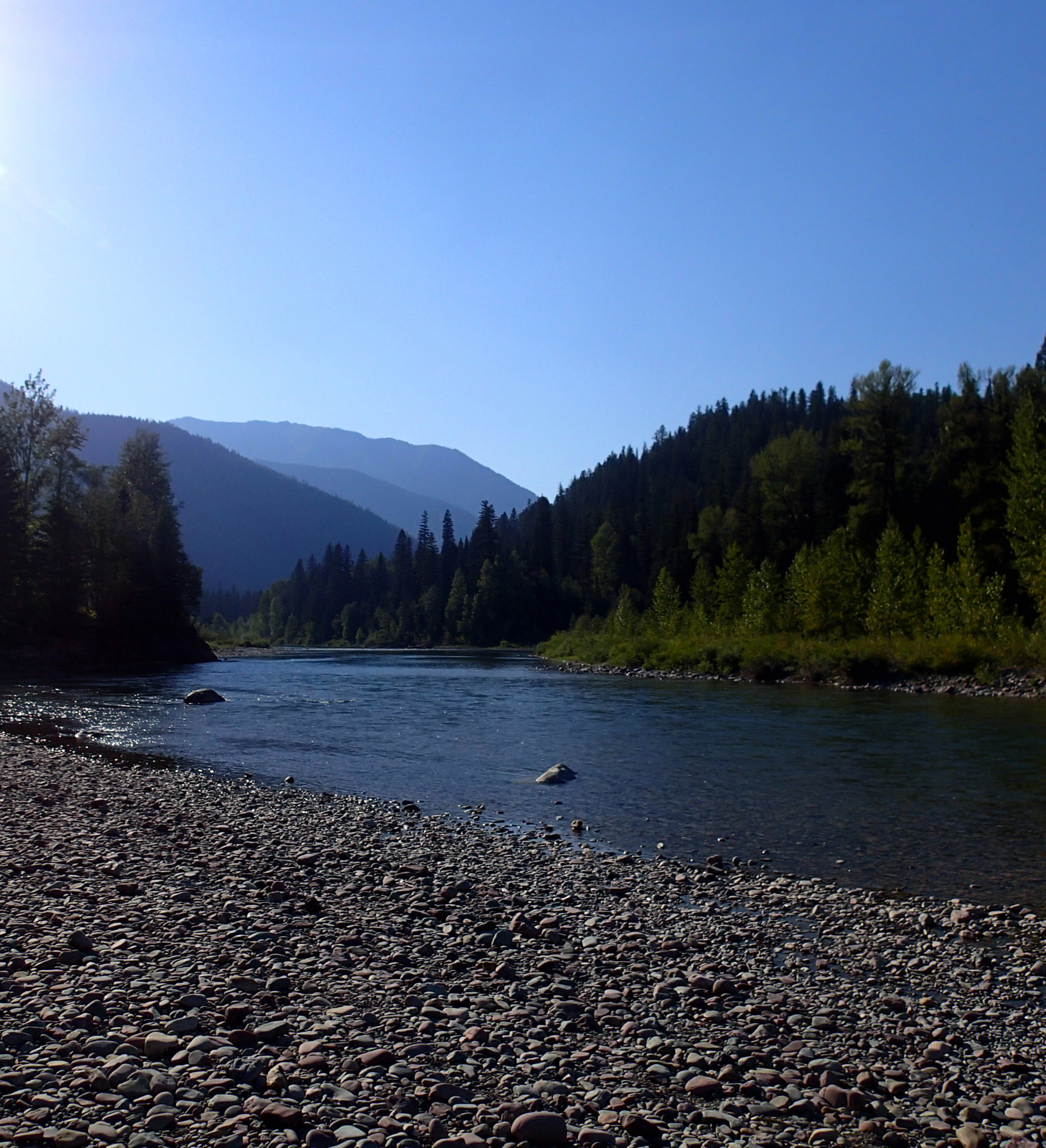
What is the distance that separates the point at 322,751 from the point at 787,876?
16414mm

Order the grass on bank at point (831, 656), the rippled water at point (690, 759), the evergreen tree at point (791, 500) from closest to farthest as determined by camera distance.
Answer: the rippled water at point (690, 759) → the grass on bank at point (831, 656) → the evergreen tree at point (791, 500)

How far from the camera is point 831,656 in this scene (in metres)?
55.1

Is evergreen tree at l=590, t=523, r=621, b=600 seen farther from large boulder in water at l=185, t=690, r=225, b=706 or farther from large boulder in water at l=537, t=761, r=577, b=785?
large boulder in water at l=537, t=761, r=577, b=785

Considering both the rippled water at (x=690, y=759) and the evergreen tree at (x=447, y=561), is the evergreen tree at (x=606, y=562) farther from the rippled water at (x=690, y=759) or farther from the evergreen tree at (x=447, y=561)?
the rippled water at (x=690, y=759)

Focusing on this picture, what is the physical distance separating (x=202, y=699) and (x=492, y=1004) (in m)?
35.4

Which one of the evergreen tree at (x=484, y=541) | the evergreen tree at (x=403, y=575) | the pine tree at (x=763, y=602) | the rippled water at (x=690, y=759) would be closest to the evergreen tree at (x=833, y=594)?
the pine tree at (x=763, y=602)

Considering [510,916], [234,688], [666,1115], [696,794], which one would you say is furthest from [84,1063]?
[234,688]

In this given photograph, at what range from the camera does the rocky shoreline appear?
1716 inches

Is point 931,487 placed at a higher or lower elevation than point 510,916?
higher

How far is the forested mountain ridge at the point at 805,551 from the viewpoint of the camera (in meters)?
59.2

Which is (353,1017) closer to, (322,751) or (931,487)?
(322,751)

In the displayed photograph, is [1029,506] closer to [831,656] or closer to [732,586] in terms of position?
[831,656]

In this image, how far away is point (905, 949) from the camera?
30.0 ft

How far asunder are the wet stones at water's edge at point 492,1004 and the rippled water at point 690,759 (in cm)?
241
